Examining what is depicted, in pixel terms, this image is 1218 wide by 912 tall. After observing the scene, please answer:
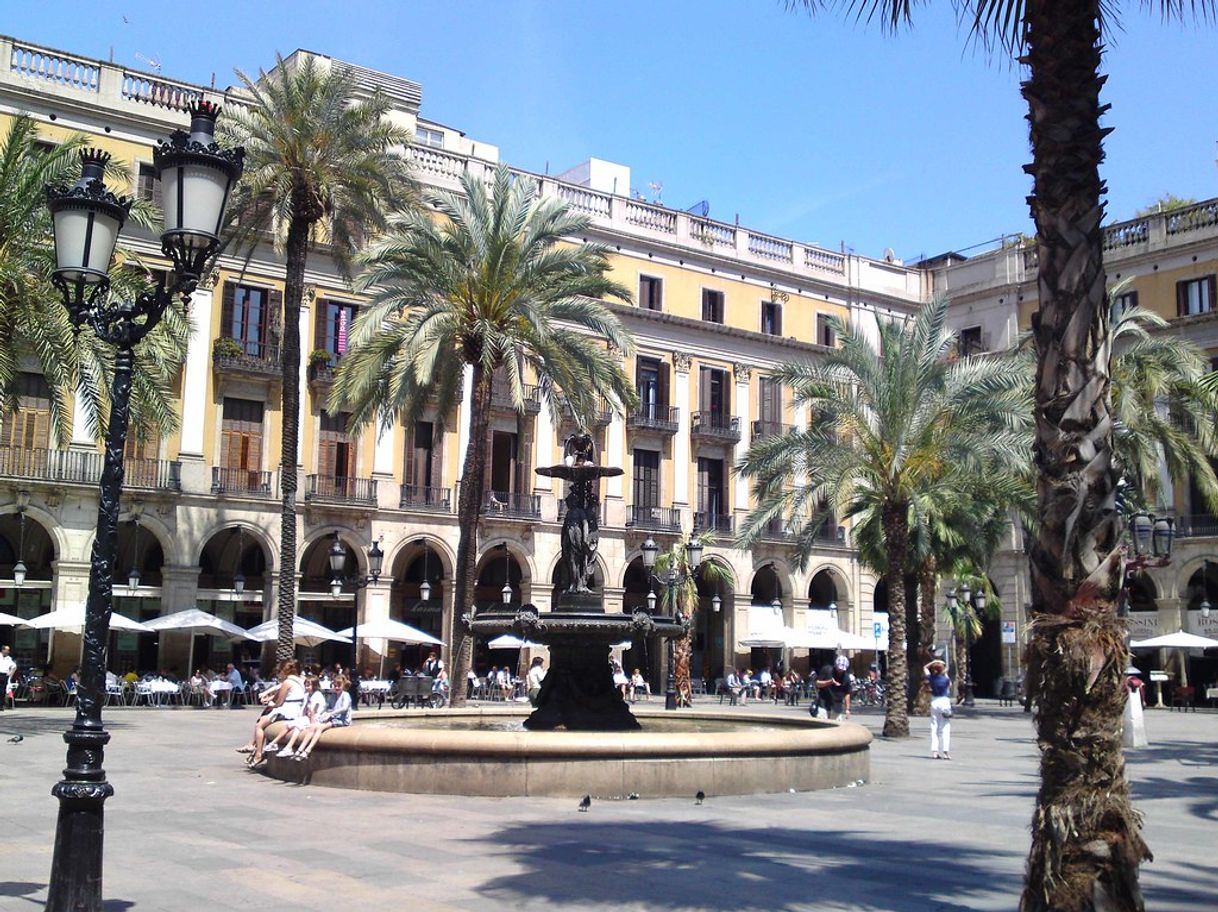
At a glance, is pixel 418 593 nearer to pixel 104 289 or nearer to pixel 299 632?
pixel 299 632

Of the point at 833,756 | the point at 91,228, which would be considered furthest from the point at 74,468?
the point at 91,228

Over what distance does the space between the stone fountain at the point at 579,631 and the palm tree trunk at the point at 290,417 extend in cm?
1182

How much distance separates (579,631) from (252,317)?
25.7m

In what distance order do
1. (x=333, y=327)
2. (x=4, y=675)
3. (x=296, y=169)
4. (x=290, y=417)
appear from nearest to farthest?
(x=4, y=675)
(x=290, y=417)
(x=296, y=169)
(x=333, y=327)

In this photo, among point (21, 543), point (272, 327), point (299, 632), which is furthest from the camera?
point (272, 327)

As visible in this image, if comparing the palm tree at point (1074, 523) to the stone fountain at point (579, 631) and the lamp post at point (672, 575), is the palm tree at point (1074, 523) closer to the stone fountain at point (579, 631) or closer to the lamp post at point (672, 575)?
the stone fountain at point (579, 631)

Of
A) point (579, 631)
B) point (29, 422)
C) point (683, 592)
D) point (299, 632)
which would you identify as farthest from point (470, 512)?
point (683, 592)

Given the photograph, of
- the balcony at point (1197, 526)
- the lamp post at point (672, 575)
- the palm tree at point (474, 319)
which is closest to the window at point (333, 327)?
the palm tree at point (474, 319)

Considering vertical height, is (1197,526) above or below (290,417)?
below

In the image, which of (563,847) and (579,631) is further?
(579,631)

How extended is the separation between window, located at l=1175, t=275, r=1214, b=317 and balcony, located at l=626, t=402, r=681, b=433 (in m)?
17.6

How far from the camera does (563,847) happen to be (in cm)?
963

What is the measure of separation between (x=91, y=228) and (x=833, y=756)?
32.2 ft

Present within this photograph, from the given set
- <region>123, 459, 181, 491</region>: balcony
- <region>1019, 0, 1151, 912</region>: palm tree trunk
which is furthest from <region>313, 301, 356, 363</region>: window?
<region>1019, 0, 1151, 912</region>: palm tree trunk
